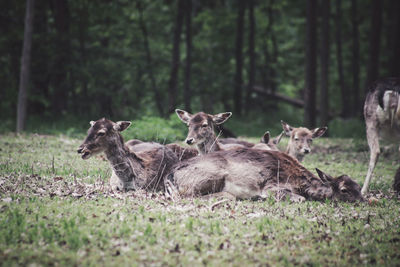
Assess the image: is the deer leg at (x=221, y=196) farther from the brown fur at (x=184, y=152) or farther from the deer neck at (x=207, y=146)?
the brown fur at (x=184, y=152)

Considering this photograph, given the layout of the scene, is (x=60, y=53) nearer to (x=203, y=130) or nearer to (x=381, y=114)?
(x=203, y=130)

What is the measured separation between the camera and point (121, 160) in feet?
24.7

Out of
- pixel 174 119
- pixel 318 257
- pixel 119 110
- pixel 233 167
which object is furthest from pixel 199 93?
pixel 318 257

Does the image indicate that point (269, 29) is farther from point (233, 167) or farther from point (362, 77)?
point (233, 167)

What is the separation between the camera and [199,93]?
23.6 meters

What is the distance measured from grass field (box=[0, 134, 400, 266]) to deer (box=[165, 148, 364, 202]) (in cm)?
28

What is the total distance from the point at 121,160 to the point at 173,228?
2675 millimetres

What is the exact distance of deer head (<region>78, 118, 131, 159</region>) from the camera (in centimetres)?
712

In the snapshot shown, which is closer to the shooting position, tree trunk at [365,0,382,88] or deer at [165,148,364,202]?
deer at [165,148,364,202]

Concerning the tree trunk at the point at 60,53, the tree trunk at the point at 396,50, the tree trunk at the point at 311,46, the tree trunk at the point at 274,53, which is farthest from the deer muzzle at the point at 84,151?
the tree trunk at the point at 274,53

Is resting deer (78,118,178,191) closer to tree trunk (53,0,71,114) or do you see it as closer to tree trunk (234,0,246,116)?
tree trunk (53,0,71,114)

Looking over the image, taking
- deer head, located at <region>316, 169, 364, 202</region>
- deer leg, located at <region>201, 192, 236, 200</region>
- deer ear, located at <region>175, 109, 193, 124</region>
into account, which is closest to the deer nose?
deer ear, located at <region>175, 109, 193, 124</region>

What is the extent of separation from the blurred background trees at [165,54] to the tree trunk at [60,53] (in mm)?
44

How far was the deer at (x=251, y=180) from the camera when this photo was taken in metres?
6.93
